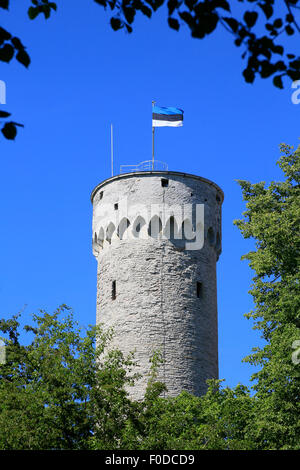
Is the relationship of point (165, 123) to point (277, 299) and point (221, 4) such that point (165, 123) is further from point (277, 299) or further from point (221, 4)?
point (221, 4)

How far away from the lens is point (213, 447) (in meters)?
22.1

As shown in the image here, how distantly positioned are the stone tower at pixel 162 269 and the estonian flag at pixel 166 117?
286cm

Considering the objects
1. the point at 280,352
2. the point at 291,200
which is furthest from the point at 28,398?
the point at 291,200

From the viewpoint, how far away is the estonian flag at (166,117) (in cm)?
3591

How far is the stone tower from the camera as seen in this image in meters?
31.6

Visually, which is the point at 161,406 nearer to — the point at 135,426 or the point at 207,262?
→ the point at 135,426

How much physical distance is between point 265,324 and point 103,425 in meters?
5.41

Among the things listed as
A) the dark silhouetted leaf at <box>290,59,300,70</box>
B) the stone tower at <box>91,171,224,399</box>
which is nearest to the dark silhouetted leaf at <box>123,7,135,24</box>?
the dark silhouetted leaf at <box>290,59,300,70</box>

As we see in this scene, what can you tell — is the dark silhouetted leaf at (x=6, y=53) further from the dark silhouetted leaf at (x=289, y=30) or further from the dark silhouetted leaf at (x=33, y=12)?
the dark silhouetted leaf at (x=289, y=30)

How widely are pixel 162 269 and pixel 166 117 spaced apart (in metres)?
6.82

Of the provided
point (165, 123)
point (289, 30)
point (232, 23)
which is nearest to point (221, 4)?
point (232, 23)

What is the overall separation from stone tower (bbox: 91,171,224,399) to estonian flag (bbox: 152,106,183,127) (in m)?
2.86

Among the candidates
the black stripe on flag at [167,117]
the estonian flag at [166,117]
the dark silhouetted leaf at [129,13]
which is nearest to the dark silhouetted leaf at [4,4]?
the dark silhouetted leaf at [129,13]
